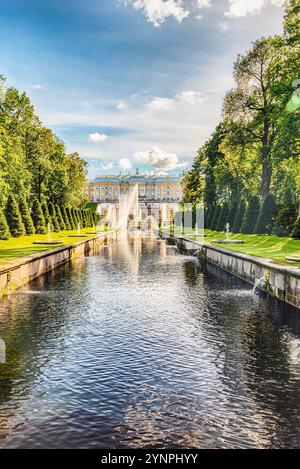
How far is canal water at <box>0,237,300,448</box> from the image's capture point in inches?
205

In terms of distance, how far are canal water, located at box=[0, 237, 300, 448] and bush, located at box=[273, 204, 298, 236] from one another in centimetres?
1562

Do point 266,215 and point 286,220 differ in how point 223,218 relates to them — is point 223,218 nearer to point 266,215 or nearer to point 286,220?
point 266,215

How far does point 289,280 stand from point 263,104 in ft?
95.2

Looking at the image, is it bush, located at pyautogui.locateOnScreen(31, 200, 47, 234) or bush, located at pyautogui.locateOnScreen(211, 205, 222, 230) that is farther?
bush, located at pyautogui.locateOnScreen(211, 205, 222, 230)

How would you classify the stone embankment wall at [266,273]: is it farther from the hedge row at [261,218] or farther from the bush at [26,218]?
the bush at [26,218]

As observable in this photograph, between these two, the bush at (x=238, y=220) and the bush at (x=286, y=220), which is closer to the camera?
the bush at (x=286, y=220)

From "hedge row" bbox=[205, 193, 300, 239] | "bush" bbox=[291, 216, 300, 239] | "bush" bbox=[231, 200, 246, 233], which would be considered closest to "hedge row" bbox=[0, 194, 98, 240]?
"hedge row" bbox=[205, 193, 300, 239]

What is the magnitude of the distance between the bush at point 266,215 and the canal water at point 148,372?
20.8 metres

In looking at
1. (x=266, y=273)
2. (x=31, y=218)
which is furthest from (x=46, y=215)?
(x=266, y=273)

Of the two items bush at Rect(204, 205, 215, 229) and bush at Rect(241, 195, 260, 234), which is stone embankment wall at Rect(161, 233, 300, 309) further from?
bush at Rect(204, 205, 215, 229)

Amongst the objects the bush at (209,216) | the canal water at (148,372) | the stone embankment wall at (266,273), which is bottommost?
the canal water at (148,372)

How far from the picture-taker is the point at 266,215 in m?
33.8

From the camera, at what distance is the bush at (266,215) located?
33.3 meters

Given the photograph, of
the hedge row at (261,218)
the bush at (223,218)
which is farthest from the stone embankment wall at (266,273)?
the bush at (223,218)
